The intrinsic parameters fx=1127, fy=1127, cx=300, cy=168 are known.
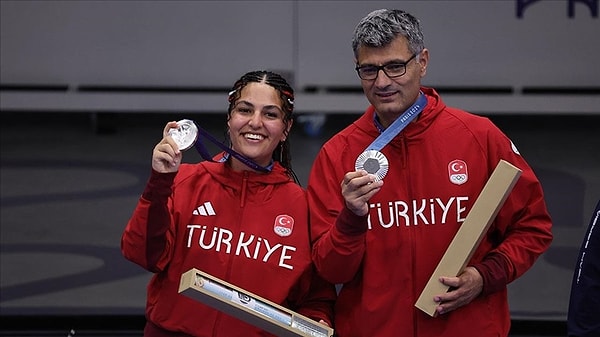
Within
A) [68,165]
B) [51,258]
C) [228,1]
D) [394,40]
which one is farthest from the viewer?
[228,1]

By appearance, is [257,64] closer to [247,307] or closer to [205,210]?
[205,210]

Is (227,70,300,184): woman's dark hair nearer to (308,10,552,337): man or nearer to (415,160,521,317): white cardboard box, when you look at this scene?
(308,10,552,337): man

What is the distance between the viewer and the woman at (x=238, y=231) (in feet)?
9.64

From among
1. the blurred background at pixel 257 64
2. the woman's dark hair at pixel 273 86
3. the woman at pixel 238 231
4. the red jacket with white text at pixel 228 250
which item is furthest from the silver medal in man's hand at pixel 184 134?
the blurred background at pixel 257 64

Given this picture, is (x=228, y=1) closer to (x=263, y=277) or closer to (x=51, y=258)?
(x=51, y=258)

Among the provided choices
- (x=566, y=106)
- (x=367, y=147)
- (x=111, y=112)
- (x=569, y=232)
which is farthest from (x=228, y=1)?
(x=367, y=147)

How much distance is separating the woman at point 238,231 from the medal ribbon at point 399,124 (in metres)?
0.31

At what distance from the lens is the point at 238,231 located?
9.74 ft

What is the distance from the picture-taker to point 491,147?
298 centimetres

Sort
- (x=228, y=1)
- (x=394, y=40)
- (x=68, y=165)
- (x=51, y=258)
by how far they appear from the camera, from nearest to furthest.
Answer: (x=394, y=40) < (x=51, y=258) < (x=68, y=165) < (x=228, y=1)

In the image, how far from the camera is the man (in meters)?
2.87

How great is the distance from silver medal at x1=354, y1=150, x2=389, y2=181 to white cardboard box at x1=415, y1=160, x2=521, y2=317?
27 centimetres

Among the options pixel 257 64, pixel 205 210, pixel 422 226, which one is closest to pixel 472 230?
pixel 422 226

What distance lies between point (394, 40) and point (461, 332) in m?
0.76
